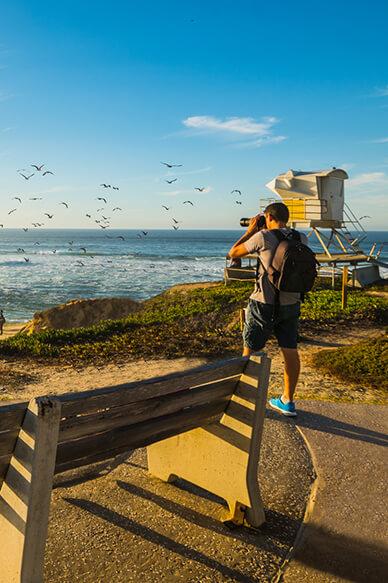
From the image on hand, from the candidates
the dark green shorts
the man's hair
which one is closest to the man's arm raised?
the man's hair

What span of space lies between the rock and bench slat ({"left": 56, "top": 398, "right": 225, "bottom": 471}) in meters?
15.0

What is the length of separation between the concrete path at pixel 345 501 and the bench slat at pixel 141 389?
47.4 inches

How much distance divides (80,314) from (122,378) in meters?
12.2

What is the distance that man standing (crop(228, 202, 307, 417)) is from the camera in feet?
16.5

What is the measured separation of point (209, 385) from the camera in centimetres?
358

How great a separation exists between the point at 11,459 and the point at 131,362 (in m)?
6.06

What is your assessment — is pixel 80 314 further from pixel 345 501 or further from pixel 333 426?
pixel 345 501

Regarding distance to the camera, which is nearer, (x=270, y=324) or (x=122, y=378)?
(x=270, y=324)

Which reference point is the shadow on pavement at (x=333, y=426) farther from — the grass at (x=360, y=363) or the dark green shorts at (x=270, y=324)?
the grass at (x=360, y=363)

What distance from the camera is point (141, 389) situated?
9.84ft

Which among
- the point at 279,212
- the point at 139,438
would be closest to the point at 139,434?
the point at 139,438

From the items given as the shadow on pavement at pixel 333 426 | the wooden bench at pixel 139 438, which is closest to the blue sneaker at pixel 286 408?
the shadow on pavement at pixel 333 426

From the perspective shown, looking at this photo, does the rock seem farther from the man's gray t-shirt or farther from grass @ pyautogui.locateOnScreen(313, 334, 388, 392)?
the man's gray t-shirt

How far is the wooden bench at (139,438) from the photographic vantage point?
2541 mm
